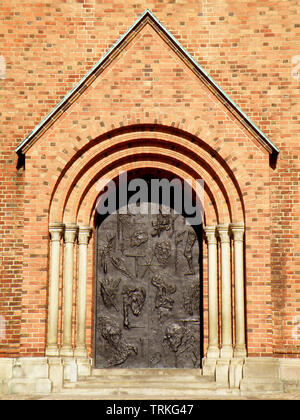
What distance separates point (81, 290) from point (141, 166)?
9.27ft

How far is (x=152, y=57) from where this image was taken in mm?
12875

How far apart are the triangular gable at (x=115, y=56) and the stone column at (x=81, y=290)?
2.04 metres

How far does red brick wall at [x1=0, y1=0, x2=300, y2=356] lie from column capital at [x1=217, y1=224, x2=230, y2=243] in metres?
0.55

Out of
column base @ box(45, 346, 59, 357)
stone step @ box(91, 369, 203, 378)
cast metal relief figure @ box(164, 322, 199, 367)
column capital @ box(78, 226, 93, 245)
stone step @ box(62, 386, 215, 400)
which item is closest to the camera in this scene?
stone step @ box(62, 386, 215, 400)

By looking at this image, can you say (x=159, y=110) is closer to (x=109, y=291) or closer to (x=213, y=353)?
(x=109, y=291)

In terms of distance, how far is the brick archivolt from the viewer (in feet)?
41.7

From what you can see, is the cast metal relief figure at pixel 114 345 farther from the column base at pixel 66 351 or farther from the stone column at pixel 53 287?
the stone column at pixel 53 287

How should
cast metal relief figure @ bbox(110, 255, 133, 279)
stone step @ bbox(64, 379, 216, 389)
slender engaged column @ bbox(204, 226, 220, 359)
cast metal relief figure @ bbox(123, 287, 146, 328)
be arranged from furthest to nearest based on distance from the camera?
cast metal relief figure @ bbox(110, 255, 133, 279)
cast metal relief figure @ bbox(123, 287, 146, 328)
slender engaged column @ bbox(204, 226, 220, 359)
stone step @ bbox(64, 379, 216, 389)

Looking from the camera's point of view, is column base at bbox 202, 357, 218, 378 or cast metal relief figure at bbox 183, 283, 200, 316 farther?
cast metal relief figure at bbox 183, 283, 200, 316

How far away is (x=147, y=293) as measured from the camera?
13.3 m

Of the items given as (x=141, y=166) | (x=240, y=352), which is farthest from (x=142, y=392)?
(x=141, y=166)

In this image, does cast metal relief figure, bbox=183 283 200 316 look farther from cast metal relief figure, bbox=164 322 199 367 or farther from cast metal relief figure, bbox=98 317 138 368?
cast metal relief figure, bbox=98 317 138 368

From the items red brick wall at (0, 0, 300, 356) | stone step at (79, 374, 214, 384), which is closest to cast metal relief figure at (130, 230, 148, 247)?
red brick wall at (0, 0, 300, 356)

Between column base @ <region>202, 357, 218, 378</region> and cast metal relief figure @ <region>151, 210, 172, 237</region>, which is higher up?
cast metal relief figure @ <region>151, 210, 172, 237</region>
